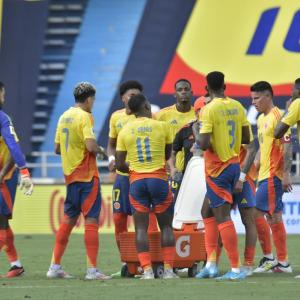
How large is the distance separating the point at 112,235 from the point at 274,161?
30.6 feet

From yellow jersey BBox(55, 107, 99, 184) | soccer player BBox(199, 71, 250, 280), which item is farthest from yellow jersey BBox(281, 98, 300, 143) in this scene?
yellow jersey BBox(55, 107, 99, 184)

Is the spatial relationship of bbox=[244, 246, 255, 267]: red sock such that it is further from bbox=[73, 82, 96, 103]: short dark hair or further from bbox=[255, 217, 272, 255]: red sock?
bbox=[73, 82, 96, 103]: short dark hair

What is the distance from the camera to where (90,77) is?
2956 centimetres

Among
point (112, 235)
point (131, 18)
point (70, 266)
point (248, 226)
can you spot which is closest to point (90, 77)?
point (131, 18)

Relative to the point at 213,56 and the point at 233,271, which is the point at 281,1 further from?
the point at 233,271

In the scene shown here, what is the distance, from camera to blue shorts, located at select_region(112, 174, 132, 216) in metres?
14.1

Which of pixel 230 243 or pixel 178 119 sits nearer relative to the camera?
pixel 230 243

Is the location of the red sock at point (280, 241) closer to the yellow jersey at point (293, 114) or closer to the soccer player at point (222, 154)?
the soccer player at point (222, 154)

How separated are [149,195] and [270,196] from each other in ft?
5.91

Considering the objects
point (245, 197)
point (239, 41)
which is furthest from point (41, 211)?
point (245, 197)

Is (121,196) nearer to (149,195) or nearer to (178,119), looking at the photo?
(149,195)

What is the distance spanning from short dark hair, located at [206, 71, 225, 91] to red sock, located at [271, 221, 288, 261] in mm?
2197

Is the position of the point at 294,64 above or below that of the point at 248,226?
above

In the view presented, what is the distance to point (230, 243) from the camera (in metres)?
12.6
